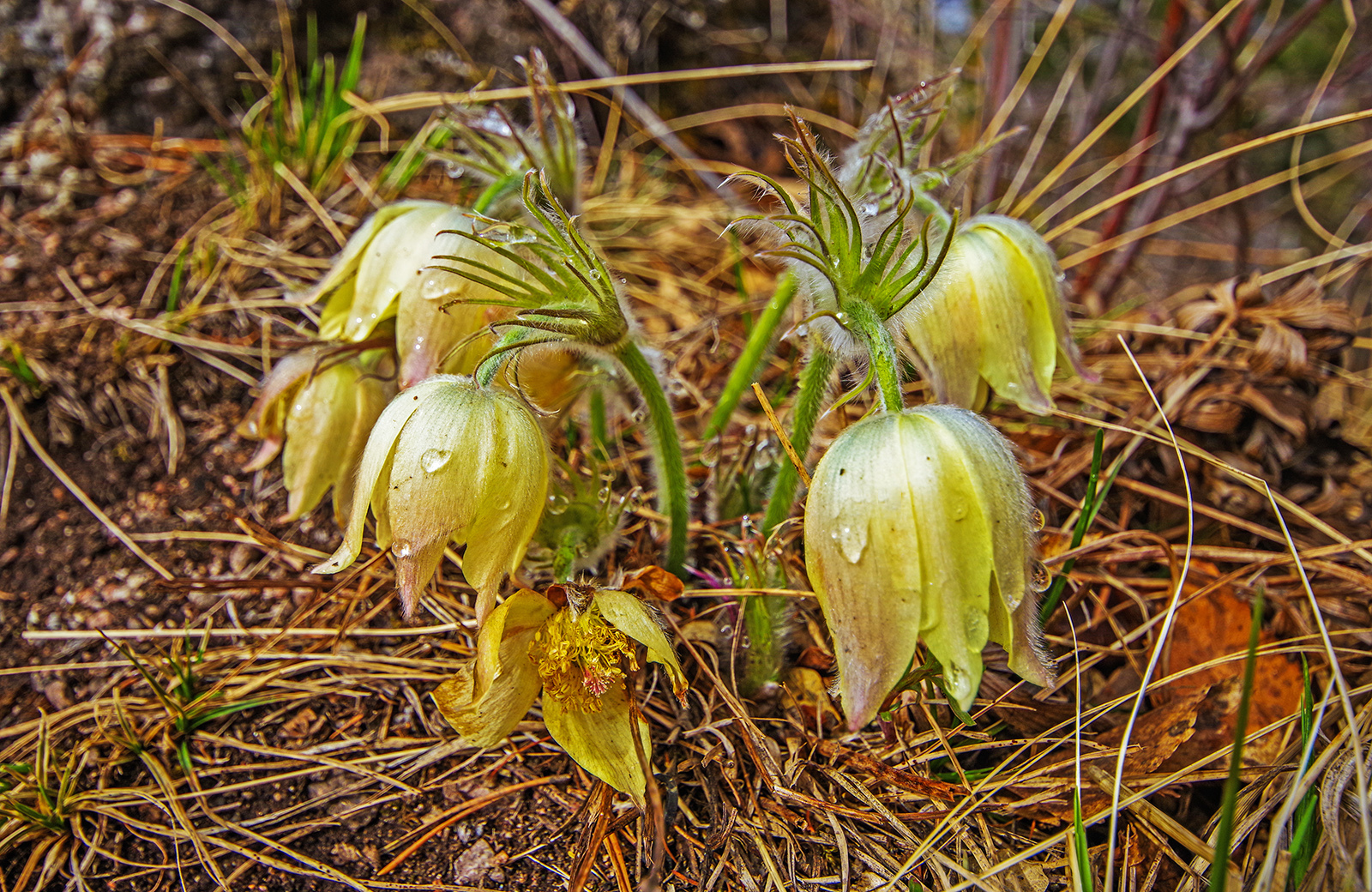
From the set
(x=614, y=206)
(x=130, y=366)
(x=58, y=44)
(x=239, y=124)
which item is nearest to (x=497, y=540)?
(x=130, y=366)

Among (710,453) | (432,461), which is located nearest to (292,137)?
(710,453)

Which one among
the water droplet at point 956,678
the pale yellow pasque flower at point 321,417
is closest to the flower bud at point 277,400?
the pale yellow pasque flower at point 321,417

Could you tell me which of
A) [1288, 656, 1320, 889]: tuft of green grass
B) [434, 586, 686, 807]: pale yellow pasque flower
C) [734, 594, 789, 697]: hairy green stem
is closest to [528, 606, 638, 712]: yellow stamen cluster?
[434, 586, 686, 807]: pale yellow pasque flower

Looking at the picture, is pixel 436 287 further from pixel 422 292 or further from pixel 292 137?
pixel 292 137

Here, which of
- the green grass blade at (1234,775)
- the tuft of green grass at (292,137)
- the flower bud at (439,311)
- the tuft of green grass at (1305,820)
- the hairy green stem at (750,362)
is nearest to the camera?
the green grass blade at (1234,775)

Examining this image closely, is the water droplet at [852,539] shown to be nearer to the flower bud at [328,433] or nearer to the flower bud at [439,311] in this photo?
the flower bud at [439,311]

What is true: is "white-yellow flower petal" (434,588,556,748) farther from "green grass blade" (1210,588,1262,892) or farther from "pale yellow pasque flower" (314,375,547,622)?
"green grass blade" (1210,588,1262,892)
